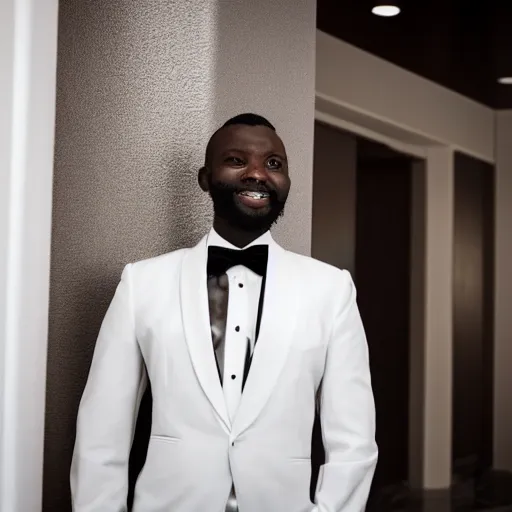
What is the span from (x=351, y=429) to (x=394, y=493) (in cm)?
429

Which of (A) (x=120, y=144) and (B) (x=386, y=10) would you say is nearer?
(A) (x=120, y=144)

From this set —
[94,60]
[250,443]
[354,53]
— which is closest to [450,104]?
[354,53]

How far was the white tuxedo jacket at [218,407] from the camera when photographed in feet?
7.02

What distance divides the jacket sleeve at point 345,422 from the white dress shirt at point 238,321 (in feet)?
0.62

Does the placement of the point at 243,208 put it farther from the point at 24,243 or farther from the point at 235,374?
the point at 24,243

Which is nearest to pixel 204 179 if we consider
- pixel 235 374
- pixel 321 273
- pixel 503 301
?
pixel 321 273

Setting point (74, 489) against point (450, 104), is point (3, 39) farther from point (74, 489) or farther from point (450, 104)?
point (450, 104)

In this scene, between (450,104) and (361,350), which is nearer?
(361,350)

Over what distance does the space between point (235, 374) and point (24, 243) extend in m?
0.57

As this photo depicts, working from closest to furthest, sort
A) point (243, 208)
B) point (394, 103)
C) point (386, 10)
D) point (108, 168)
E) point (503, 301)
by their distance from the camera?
point (243, 208)
point (108, 168)
point (386, 10)
point (394, 103)
point (503, 301)

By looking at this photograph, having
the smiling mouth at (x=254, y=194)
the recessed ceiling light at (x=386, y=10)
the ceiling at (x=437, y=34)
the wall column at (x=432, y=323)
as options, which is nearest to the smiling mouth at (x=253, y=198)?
the smiling mouth at (x=254, y=194)

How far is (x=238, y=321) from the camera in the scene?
87.5 inches

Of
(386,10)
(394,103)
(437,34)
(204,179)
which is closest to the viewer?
(204,179)

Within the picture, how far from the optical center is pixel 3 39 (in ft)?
7.47
